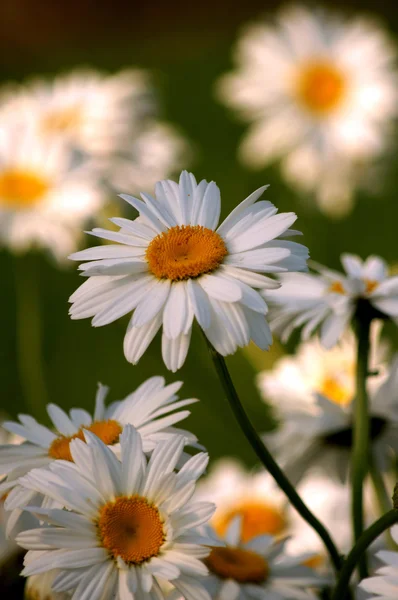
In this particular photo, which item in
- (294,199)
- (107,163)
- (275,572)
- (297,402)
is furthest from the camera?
(294,199)

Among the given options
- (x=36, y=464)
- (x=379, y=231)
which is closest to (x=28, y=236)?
(x=36, y=464)

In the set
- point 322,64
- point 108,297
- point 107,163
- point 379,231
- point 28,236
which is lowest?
point 108,297

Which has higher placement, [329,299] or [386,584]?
[329,299]

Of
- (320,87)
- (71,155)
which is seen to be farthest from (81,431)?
(320,87)

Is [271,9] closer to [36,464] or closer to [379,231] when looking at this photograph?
[379,231]

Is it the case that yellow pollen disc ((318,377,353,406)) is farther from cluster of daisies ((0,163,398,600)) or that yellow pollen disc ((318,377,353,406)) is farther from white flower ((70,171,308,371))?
white flower ((70,171,308,371))

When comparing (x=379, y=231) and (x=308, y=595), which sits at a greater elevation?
(x=379, y=231)

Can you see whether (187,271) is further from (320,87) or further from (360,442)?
(320,87)
